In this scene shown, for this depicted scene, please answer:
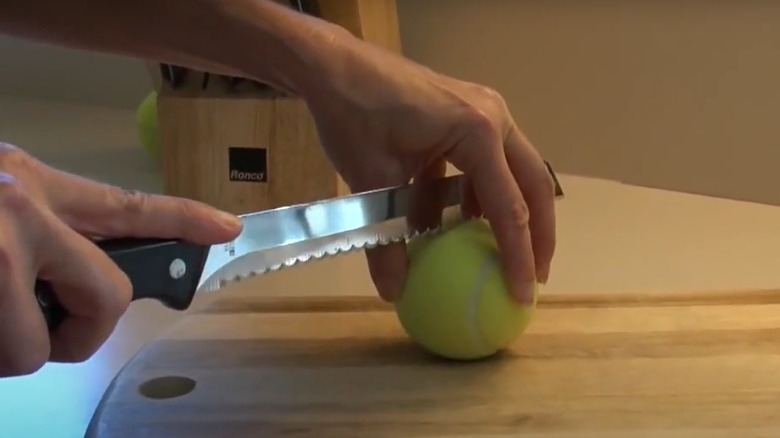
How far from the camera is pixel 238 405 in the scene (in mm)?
788

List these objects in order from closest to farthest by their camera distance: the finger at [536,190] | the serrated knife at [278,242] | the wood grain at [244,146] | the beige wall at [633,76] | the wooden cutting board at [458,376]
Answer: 1. the serrated knife at [278,242]
2. the wooden cutting board at [458,376]
3. the finger at [536,190]
4. the wood grain at [244,146]
5. the beige wall at [633,76]

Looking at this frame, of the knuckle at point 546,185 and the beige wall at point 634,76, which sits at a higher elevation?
the knuckle at point 546,185

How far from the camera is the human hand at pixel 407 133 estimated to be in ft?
2.69

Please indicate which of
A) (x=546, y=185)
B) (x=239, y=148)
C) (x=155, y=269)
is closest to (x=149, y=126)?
(x=239, y=148)

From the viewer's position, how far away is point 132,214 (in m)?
0.58

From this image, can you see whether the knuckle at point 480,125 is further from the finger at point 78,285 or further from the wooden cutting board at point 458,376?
the finger at point 78,285

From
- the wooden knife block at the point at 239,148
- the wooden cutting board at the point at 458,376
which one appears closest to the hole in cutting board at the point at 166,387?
the wooden cutting board at the point at 458,376

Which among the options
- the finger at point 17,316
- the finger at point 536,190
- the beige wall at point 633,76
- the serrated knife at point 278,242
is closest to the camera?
the finger at point 17,316

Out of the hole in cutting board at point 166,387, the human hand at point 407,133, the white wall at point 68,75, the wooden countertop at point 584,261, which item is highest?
the human hand at point 407,133

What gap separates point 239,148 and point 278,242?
0.48m

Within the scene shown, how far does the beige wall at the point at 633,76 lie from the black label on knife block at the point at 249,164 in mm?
376

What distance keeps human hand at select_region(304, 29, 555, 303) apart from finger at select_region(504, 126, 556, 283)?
0.01 m

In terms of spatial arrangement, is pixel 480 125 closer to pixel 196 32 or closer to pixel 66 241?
pixel 196 32

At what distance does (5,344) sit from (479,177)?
16.5 inches
